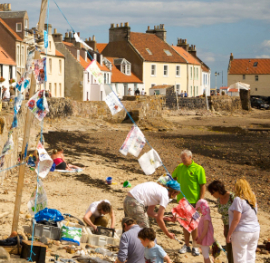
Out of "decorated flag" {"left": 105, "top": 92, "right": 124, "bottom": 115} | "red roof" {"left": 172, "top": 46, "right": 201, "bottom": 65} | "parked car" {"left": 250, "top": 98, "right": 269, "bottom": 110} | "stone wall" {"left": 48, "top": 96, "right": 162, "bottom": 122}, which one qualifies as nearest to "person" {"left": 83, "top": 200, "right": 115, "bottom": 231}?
"decorated flag" {"left": 105, "top": 92, "right": 124, "bottom": 115}

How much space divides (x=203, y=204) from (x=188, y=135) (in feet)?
73.7

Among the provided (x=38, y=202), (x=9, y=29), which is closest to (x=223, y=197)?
(x=38, y=202)

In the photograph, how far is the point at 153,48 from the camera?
2283 inches

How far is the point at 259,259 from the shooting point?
7.33 meters

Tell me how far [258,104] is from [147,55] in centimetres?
1802

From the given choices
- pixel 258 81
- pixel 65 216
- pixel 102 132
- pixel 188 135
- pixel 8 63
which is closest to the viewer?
pixel 65 216

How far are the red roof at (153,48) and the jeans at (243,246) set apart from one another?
5042 cm

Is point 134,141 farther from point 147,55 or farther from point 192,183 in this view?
point 147,55

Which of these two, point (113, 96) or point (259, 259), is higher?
point (113, 96)

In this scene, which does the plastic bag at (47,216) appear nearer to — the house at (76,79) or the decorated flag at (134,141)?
the decorated flag at (134,141)

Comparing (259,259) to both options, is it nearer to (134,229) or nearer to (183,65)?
(134,229)

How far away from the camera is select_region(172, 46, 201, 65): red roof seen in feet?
203

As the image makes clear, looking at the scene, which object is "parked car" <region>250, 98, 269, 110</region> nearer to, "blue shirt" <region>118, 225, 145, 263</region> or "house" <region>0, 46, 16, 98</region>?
"house" <region>0, 46, 16, 98</region>

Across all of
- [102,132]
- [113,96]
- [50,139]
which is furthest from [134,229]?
[102,132]
